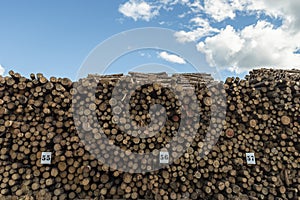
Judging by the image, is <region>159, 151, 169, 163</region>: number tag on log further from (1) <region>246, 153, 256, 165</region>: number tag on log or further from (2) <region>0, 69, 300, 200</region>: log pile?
(1) <region>246, 153, 256, 165</region>: number tag on log

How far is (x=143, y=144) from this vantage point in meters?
3.87

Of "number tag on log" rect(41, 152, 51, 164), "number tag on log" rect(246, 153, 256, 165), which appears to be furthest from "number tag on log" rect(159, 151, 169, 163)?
"number tag on log" rect(41, 152, 51, 164)

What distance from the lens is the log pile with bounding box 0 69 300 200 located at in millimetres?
3791

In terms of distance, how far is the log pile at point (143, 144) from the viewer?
3.79 m

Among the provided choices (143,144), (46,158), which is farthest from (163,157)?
(46,158)

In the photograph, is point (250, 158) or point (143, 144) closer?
point (143, 144)

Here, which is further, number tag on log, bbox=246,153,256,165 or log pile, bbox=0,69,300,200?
number tag on log, bbox=246,153,256,165

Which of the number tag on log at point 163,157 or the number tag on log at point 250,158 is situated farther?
the number tag on log at point 250,158

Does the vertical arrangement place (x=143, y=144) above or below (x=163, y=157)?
above

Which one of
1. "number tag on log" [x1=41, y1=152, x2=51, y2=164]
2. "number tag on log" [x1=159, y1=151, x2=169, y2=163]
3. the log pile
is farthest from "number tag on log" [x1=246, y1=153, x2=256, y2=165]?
"number tag on log" [x1=41, y1=152, x2=51, y2=164]

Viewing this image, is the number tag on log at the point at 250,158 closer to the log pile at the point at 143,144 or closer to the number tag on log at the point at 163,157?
the log pile at the point at 143,144

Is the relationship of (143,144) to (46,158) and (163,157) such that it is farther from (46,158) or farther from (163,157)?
(46,158)

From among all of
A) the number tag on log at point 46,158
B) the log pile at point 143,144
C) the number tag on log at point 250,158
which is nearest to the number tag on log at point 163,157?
the log pile at point 143,144

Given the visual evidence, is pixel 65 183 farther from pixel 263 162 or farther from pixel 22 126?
pixel 263 162
